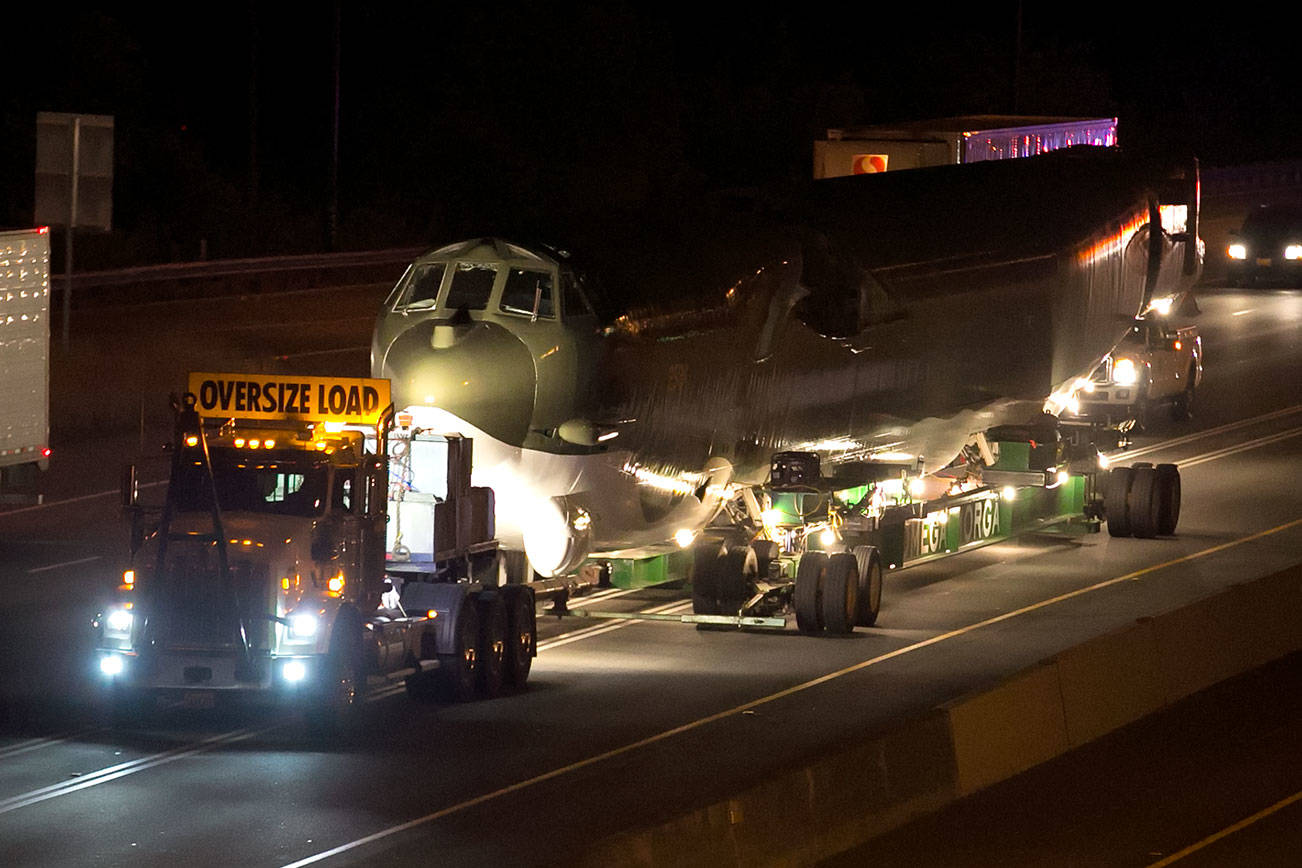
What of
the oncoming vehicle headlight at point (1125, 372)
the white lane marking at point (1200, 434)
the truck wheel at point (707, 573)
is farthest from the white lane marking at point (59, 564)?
the white lane marking at point (1200, 434)

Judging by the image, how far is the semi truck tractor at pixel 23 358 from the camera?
25.9 metres

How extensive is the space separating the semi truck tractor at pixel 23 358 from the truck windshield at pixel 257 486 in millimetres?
7414

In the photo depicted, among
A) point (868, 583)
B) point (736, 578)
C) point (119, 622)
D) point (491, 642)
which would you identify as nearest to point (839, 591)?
point (868, 583)

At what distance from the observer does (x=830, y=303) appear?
970 inches

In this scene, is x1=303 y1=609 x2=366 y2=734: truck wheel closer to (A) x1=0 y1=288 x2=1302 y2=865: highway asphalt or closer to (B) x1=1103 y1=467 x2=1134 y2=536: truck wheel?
(A) x1=0 y1=288 x2=1302 y2=865: highway asphalt

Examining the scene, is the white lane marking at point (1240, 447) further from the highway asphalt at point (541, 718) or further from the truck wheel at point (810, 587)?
the truck wheel at point (810, 587)

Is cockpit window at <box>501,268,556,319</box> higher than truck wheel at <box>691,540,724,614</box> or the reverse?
higher

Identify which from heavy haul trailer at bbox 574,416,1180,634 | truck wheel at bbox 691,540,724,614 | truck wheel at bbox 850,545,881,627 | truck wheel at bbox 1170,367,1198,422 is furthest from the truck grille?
truck wheel at bbox 1170,367,1198,422

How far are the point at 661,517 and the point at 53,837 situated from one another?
8.66 metres

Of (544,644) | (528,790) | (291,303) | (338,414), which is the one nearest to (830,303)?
(544,644)

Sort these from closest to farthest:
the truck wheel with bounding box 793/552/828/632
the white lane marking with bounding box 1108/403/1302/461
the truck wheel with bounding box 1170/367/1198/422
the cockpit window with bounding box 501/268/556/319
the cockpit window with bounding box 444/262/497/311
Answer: the cockpit window with bounding box 501/268/556/319
the cockpit window with bounding box 444/262/497/311
the truck wheel with bounding box 793/552/828/632
the white lane marking with bounding box 1108/403/1302/461
the truck wheel with bounding box 1170/367/1198/422

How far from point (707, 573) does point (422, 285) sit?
523 cm

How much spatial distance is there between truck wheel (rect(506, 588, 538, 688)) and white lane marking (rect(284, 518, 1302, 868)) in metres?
1.99

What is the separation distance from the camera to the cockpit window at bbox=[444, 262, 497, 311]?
2098 centimetres
